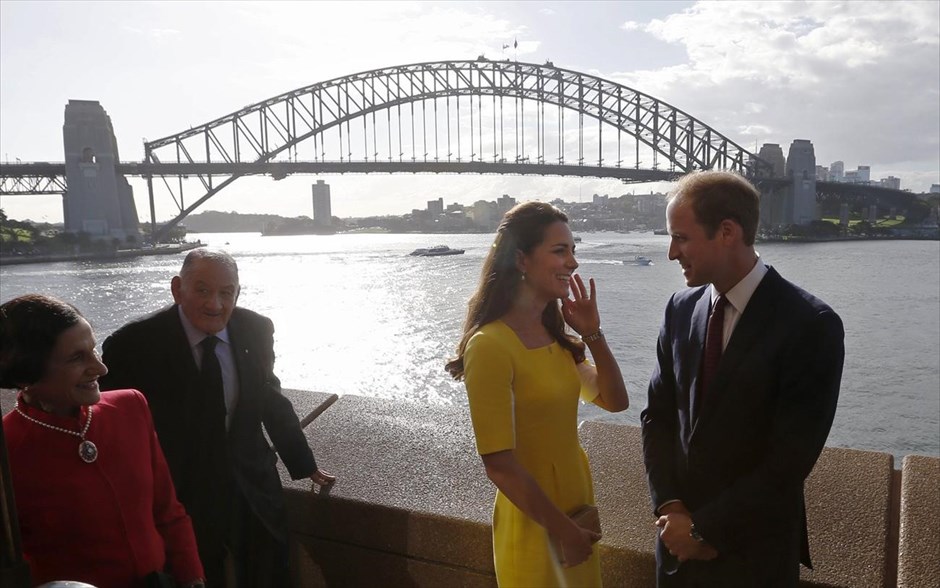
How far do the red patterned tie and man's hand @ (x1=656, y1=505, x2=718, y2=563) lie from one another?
0.72 feet

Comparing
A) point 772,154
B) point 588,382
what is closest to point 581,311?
point 588,382

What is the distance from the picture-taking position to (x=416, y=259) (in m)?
43.6

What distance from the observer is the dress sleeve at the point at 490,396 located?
4.06ft

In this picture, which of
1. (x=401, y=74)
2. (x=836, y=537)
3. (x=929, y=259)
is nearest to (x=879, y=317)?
(x=836, y=537)

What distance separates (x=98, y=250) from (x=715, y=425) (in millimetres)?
51206

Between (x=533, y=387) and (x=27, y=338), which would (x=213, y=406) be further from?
(x=533, y=387)

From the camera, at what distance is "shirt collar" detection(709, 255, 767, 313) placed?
1.30 metres

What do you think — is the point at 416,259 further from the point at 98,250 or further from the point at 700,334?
the point at 700,334

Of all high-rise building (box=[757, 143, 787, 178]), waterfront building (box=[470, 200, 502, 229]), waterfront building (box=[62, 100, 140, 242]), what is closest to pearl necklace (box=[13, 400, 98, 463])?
waterfront building (box=[470, 200, 502, 229])

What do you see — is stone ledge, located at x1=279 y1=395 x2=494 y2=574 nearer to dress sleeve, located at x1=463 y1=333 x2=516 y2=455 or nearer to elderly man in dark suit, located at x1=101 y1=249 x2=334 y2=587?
elderly man in dark suit, located at x1=101 y1=249 x2=334 y2=587

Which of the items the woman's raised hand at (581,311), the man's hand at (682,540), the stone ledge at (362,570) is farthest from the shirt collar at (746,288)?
the stone ledge at (362,570)

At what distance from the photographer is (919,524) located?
1484 mm

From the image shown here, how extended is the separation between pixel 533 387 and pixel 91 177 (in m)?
52.6

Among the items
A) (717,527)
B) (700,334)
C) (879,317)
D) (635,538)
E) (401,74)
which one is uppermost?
(401,74)
